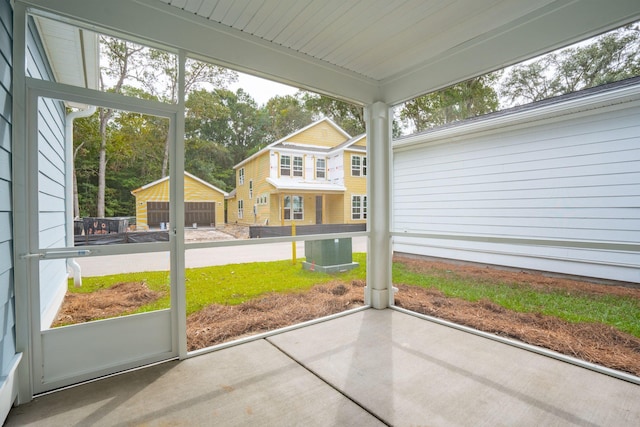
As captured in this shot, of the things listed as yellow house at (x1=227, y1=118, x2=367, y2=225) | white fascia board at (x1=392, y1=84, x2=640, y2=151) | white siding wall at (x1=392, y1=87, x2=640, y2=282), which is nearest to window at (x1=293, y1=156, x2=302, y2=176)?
yellow house at (x1=227, y1=118, x2=367, y2=225)

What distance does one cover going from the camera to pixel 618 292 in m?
2.57

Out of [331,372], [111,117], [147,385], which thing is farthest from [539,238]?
[111,117]

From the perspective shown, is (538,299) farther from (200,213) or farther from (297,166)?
(200,213)

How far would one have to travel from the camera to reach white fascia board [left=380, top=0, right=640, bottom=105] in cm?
206

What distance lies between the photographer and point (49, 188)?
2.08 meters

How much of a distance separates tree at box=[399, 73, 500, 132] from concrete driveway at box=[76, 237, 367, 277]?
1.66m

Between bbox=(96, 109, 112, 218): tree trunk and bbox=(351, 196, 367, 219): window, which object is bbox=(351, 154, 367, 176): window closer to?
bbox=(351, 196, 367, 219): window

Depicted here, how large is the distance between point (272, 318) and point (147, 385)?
1.40m

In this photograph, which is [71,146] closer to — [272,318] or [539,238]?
[272,318]

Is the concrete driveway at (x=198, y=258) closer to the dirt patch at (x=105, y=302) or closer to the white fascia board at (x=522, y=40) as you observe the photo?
the dirt patch at (x=105, y=302)

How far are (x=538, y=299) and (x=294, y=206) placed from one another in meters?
2.77

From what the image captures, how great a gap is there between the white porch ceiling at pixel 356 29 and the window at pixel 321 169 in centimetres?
77

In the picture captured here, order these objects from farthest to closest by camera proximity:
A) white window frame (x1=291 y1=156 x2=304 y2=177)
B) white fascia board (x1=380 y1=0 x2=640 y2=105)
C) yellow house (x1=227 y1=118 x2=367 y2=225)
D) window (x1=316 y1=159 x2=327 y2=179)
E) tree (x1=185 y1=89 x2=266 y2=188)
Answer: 1. window (x1=316 y1=159 x2=327 y2=179)
2. white window frame (x1=291 y1=156 x2=304 y2=177)
3. yellow house (x1=227 y1=118 x2=367 y2=225)
4. tree (x1=185 y1=89 x2=266 y2=188)
5. white fascia board (x1=380 y1=0 x2=640 y2=105)

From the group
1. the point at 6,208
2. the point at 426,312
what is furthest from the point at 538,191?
the point at 6,208
